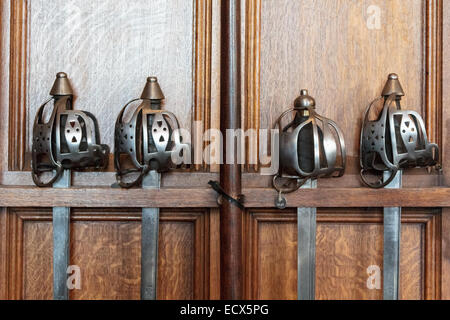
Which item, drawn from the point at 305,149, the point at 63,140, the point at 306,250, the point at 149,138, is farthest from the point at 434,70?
the point at 63,140

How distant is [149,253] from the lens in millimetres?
1022

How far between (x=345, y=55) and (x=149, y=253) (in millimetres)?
523

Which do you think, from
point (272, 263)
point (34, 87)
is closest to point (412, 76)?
point (272, 263)

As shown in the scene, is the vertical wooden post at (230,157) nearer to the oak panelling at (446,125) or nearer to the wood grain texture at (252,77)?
the wood grain texture at (252,77)

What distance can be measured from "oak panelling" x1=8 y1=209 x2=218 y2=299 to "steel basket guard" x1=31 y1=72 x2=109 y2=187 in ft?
0.33

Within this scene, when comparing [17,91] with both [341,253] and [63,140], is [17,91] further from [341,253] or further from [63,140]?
[341,253]

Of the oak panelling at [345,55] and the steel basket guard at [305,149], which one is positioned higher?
the oak panelling at [345,55]

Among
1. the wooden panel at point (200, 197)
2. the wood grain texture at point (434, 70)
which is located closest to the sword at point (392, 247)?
the wooden panel at point (200, 197)

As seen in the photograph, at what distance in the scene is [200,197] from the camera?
1.03 metres

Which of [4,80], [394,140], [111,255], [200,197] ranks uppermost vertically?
[4,80]

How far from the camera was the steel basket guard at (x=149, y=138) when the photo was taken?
3.26ft

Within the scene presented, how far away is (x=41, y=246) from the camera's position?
106cm

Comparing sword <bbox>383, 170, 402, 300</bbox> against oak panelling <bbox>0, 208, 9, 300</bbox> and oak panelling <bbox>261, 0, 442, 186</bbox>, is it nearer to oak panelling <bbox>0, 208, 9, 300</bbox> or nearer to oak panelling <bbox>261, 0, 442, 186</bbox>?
oak panelling <bbox>261, 0, 442, 186</bbox>

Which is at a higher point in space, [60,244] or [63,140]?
[63,140]
